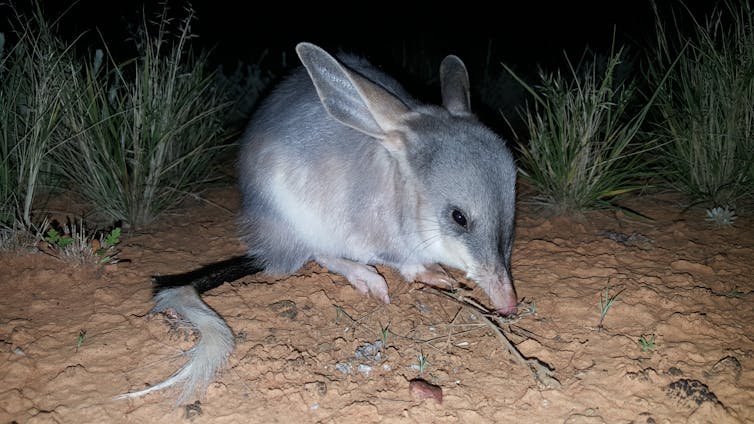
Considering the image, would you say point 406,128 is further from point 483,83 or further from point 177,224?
point 483,83

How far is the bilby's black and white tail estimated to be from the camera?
2.58m

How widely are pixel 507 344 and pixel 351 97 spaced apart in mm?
1498

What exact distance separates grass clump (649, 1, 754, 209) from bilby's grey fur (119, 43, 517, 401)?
186cm

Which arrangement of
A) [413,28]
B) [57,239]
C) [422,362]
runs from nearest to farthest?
1. [422,362]
2. [57,239]
3. [413,28]

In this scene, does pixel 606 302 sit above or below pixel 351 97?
below

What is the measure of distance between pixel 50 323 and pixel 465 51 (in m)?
8.43

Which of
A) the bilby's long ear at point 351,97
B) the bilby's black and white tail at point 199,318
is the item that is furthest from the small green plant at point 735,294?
the bilby's black and white tail at point 199,318

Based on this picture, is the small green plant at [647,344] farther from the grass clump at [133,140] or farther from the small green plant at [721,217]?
the grass clump at [133,140]

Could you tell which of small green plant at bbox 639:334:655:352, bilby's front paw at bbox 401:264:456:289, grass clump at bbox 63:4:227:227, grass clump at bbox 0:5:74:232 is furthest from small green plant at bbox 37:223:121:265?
small green plant at bbox 639:334:655:352

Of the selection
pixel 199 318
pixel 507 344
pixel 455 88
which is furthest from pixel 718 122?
pixel 199 318

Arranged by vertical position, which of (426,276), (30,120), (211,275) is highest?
(30,120)

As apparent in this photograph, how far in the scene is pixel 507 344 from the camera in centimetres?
283

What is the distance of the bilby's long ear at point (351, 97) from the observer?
9.67 feet

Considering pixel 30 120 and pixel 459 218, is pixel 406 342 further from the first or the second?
pixel 30 120
